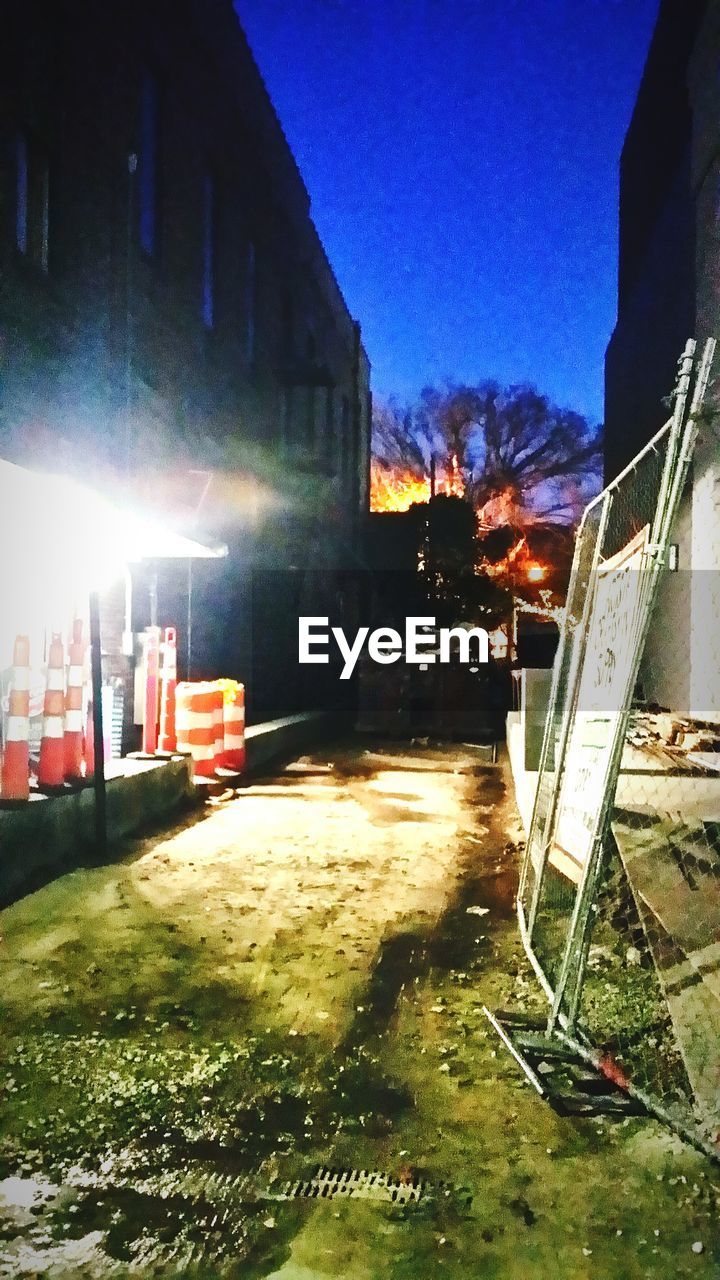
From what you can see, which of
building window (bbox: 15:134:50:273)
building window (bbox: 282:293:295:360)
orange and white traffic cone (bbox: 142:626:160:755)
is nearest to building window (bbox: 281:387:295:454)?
building window (bbox: 282:293:295:360)

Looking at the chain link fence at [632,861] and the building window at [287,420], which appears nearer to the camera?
the chain link fence at [632,861]

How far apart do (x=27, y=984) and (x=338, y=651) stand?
20.5 meters

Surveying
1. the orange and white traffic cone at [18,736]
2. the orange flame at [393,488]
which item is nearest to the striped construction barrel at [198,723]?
the orange and white traffic cone at [18,736]

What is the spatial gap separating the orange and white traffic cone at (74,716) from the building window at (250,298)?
11.8 meters

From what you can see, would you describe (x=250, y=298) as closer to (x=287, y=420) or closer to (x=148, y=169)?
(x=287, y=420)

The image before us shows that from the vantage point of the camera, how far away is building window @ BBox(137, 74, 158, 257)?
11906mm

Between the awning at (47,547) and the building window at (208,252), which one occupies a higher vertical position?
the building window at (208,252)

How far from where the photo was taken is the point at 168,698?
953 cm

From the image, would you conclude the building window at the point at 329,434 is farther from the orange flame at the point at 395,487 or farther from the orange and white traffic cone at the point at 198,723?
the orange flame at the point at 395,487

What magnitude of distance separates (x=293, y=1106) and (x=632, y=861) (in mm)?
2568

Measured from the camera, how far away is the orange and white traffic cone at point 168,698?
927cm

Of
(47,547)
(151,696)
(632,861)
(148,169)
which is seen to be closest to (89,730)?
(47,547)

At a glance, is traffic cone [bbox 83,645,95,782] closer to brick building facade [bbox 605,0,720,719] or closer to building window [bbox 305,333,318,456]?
brick building facade [bbox 605,0,720,719]

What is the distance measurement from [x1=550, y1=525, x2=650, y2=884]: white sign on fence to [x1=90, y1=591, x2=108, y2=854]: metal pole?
12.2 feet
